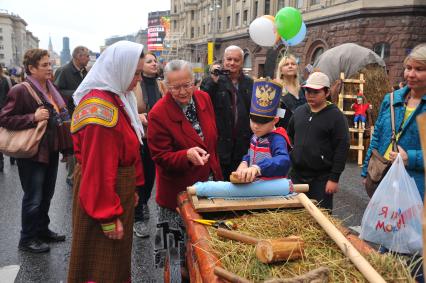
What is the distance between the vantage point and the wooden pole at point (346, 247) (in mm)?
1319

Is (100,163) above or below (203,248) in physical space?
above

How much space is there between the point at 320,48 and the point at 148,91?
17025 millimetres

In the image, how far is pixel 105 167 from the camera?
2117mm

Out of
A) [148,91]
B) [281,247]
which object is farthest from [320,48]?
[281,247]

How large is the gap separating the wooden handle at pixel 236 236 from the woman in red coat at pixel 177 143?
0.77 m

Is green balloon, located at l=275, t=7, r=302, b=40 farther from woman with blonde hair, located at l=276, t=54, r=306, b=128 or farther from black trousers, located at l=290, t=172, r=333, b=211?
black trousers, located at l=290, t=172, r=333, b=211

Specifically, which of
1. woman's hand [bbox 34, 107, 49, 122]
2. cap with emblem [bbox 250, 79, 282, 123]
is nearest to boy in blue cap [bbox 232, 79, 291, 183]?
cap with emblem [bbox 250, 79, 282, 123]

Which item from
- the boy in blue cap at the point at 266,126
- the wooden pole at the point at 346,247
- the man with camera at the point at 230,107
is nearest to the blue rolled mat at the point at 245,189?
the wooden pole at the point at 346,247

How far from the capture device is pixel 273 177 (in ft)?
7.70

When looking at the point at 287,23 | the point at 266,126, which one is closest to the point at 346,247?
the point at 266,126

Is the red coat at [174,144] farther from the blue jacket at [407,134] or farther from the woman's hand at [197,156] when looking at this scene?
the blue jacket at [407,134]

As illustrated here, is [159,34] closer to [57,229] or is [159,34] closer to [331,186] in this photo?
[57,229]

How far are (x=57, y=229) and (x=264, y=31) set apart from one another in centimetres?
518

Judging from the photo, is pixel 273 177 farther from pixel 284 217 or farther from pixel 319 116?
pixel 319 116
